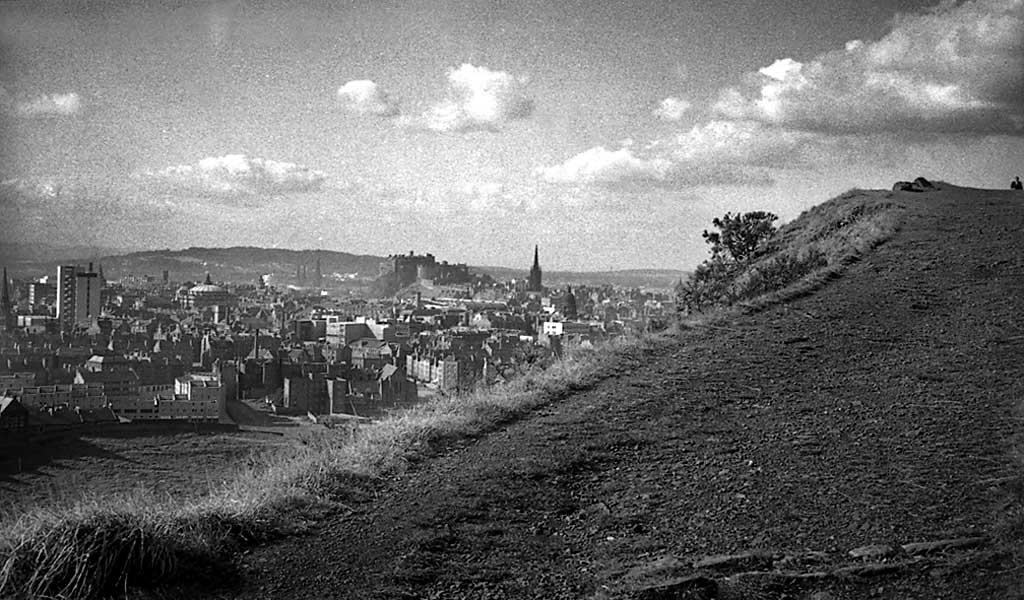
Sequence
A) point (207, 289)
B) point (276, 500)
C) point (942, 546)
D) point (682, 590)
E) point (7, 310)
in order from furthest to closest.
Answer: point (207, 289) → point (7, 310) → point (276, 500) → point (942, 546) → point (682, 590)

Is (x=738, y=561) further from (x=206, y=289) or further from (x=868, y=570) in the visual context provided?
(x=206, y=289)

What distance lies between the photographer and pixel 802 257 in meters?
14.7

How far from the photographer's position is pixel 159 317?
13438 mm

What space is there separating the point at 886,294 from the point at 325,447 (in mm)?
7771

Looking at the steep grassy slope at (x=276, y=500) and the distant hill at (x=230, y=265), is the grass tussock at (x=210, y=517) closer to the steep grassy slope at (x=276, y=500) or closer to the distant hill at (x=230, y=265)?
the steep grassy slope at (x=276, y=500)

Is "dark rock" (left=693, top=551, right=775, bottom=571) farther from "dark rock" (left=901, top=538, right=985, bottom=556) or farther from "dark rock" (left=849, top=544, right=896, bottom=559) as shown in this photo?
"dark rock" (left=901, top=538, right=985, bottom=556)

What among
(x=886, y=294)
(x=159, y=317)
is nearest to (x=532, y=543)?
(x=886, y=294)

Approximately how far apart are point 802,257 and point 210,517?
1247 centimetres

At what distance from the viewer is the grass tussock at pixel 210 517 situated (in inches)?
147

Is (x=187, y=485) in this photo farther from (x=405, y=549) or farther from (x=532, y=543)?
A: (x=532, y=543)

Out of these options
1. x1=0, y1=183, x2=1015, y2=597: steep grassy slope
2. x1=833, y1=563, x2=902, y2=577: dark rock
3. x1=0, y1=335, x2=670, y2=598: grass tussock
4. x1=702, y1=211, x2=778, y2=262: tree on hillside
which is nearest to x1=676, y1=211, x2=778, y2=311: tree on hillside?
x1=702, y1=211, x2=778, y2=262: tree on hillside

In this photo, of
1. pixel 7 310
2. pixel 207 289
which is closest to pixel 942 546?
pixel 7 310

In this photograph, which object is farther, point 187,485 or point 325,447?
point 325,447

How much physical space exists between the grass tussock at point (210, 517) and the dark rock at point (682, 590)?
2.06 metres
